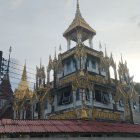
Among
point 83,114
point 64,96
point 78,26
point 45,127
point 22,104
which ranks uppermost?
point 78,26

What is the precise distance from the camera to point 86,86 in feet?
77.5

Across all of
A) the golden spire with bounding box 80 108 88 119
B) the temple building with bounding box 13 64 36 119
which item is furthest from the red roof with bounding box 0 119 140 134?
the temple building with bounding box 13 64 36 119

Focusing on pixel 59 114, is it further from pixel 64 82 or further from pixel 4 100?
pixel 4 100

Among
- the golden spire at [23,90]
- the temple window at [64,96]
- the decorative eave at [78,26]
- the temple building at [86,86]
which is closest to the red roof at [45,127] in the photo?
the temple building at [86,86]

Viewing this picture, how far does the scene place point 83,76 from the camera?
2327cm

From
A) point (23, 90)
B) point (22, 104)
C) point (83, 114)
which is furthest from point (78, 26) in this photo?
point (23, 90)

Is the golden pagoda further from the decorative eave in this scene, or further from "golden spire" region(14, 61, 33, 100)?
the decorative eave

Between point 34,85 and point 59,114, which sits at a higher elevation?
point 34,85

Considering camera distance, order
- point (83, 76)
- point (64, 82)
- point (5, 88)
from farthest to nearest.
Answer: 1. point (5, 88)
2. point (64, 82)
3. point (83, 76)

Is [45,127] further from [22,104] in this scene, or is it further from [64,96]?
[22,104]

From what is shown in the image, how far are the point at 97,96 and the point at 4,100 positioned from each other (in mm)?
21280

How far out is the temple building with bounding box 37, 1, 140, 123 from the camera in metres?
23.9

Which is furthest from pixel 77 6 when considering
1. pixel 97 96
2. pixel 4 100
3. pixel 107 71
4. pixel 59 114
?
pixel 4 100

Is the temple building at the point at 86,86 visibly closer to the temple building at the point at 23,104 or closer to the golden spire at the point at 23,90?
the temple building at the point at 23,104
